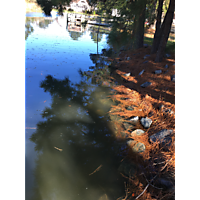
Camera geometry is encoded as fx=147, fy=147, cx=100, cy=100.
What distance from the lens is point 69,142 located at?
399 centimetres

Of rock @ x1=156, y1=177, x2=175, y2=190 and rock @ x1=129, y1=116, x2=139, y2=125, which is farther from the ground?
rock @ x1=129, y1=116, x2=139, y2=125

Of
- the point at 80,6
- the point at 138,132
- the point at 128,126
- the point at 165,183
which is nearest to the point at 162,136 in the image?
the point at 138,132

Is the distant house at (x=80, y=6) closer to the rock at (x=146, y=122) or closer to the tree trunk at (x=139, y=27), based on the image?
the tree trunk at (x=139, y=27)

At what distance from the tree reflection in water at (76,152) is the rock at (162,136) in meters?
1.10

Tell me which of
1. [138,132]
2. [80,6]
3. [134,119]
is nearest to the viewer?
[138,132]

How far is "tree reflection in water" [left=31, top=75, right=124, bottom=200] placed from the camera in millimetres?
2934

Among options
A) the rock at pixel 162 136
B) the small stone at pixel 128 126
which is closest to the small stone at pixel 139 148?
the rock at pixel 162 136

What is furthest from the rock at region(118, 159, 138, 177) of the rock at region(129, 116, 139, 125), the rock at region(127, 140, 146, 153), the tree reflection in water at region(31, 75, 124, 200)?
the rock at region(129, 116, 139, 125)

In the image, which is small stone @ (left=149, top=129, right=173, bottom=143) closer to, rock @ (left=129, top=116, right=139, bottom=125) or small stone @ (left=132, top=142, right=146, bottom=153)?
small stone @ (left=132, top=142, right=146, bottom=153)

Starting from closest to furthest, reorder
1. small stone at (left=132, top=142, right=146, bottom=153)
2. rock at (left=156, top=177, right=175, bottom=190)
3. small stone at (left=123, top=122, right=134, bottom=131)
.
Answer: rock at (left=156, top=177, right=175, bottom=190) → small stone at (left=132, top=142, right=146, bottom=153) → small stone at (left=123, top=122, right=134, bottom=131)

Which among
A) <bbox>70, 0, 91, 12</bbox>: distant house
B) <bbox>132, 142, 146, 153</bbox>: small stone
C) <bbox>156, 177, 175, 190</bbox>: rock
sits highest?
<bbox>70, 0, 91, 12</bbox>: distant house

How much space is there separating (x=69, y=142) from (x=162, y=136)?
8.43ft

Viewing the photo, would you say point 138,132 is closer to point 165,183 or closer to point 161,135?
point 161,135

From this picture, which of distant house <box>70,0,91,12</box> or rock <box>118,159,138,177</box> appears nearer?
rock <box>118,159,138,177</box>
